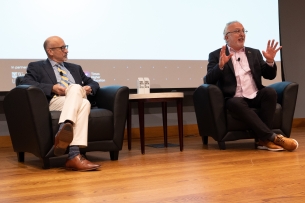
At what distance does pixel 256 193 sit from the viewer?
86.3 inches

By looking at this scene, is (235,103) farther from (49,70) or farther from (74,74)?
(49,70)

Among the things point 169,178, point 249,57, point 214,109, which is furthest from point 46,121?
point 249,57

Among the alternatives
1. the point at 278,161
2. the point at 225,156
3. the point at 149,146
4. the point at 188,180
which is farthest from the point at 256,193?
the point at 149,146

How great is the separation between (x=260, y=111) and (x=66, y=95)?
164 cm

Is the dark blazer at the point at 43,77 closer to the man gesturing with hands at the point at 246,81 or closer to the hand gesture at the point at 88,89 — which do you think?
the hand gesture at the point at 88,89

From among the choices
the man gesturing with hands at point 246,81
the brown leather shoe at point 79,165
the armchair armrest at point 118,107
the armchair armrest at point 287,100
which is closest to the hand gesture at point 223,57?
the man gesturing with hands at point 246,81

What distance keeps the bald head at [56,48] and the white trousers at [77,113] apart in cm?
47

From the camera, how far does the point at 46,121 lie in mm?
3262

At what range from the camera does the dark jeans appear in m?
3.85

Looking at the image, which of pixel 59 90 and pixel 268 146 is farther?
pixel 268 146

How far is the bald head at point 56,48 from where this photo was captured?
3639mm

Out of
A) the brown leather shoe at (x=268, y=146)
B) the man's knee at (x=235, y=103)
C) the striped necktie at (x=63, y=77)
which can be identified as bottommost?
the brown leather shoe at (x=268, y=146)

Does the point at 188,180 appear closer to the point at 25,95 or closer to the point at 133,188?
the point at 133,188

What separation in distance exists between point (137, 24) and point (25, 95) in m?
1.96
